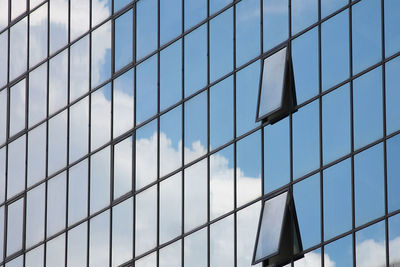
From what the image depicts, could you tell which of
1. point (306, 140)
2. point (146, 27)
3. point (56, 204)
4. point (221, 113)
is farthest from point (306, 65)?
point (56, 204)

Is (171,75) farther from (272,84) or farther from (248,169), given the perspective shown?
(248,169)

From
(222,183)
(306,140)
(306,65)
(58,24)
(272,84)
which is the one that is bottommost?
(306,140)

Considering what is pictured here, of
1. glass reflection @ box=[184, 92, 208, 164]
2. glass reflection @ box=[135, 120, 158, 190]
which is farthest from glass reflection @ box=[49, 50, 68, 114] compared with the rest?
glass reflection @ box=[184, 92, 208, 164]

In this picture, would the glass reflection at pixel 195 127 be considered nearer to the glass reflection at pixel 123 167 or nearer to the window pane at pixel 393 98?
the glass reflection at pixel 123 167

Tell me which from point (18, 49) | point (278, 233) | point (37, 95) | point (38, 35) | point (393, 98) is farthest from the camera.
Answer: point (18, 49)

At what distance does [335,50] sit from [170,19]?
8256 millimetres

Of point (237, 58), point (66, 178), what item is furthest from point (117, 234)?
point (237, 58)

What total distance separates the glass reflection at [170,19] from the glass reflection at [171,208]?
491 cm

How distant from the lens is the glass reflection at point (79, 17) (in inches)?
2109

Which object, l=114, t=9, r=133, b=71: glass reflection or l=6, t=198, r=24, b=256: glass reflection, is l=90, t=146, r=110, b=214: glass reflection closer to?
l=114, t=9, r=133, b=71: glass reflection

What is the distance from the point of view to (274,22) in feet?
150

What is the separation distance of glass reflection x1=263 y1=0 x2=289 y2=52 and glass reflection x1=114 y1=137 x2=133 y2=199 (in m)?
6.83

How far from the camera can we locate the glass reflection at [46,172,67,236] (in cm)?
5256

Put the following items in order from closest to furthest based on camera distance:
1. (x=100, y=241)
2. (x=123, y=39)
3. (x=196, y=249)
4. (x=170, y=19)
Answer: (x=196, y=249) < (x=170, y=19) < (x=100, y=241) < (x=123, y=39)
